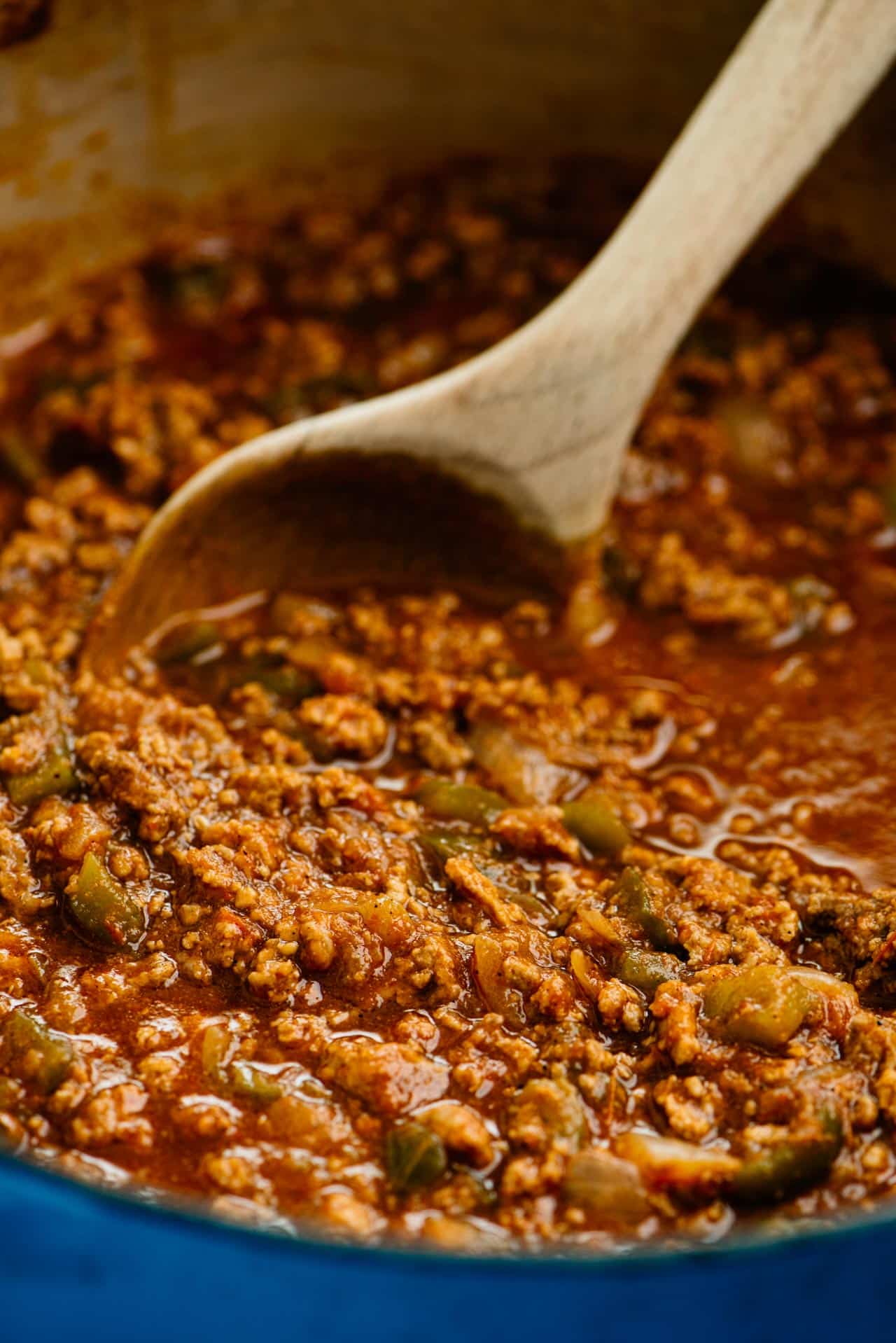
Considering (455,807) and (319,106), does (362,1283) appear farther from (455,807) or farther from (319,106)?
(319,106)

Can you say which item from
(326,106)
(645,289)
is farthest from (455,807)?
(326,106)

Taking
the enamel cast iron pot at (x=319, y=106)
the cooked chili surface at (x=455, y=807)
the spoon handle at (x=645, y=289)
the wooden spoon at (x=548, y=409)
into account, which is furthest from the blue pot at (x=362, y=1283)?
the enamel cast iron pot at (x=319, y=106)

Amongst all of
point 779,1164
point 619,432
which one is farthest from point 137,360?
point 779,1164

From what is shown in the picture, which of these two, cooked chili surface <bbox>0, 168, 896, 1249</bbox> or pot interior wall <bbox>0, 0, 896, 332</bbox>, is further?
pot interior wall <bbox>0, 0, 896, 332</bbox>

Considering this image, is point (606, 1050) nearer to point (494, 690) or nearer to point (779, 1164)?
point (779, 1164)

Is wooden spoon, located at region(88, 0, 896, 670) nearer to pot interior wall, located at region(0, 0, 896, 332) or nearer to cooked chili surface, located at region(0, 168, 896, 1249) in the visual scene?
cooked chili surface, located at region(0, 168, 896, 1249)

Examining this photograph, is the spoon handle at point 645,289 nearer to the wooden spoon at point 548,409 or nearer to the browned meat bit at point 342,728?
the wooden spoon at point 548,409

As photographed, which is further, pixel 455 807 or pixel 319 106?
pixel 319 106

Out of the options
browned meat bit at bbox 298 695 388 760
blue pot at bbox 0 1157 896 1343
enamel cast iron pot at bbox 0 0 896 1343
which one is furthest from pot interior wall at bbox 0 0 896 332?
blue pot at bbox 0 1157 896 1343
